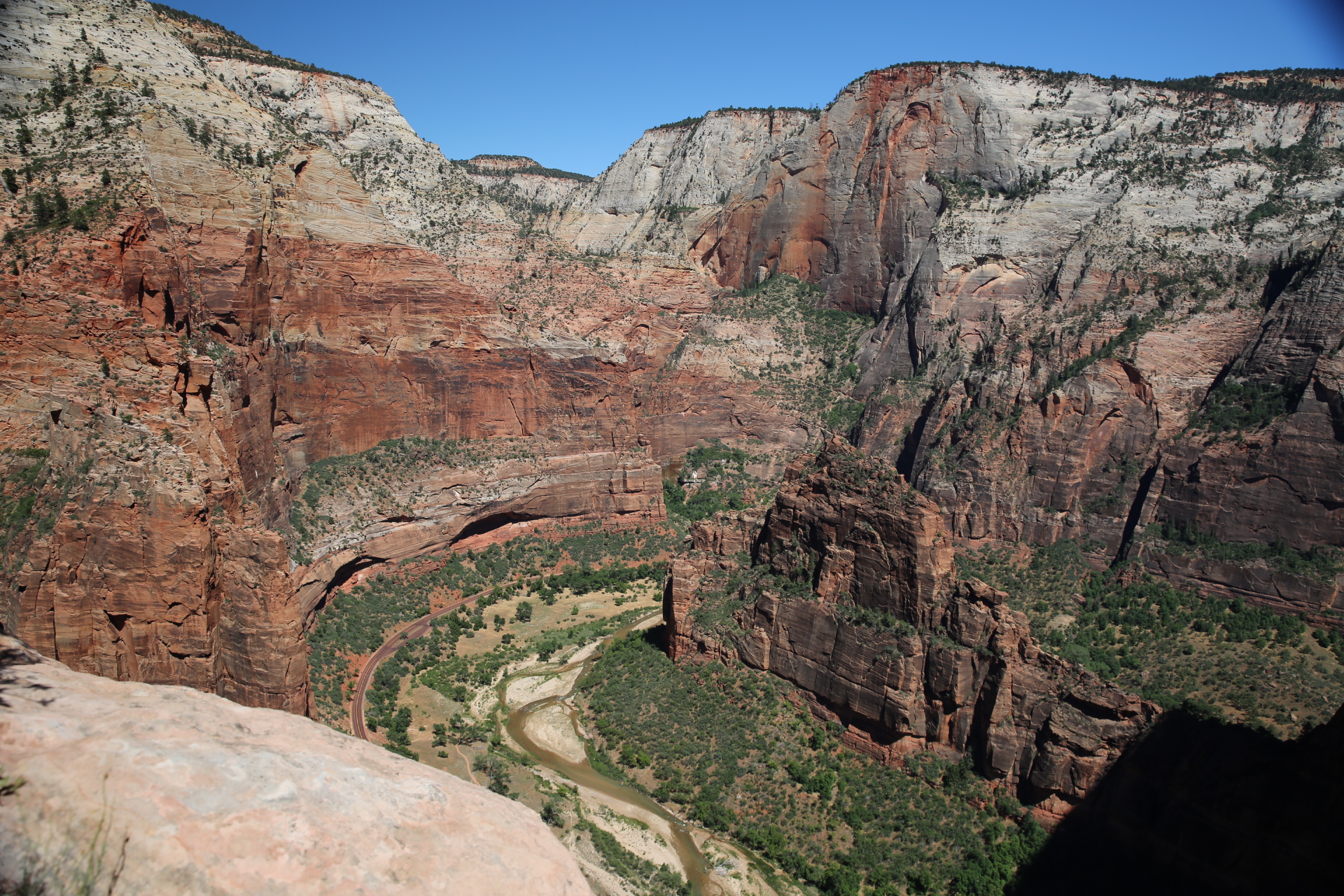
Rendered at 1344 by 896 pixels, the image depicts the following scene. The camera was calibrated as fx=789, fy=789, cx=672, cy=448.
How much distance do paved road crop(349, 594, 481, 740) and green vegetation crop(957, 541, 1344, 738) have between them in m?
32.0

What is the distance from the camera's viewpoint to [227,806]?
26.1 ft

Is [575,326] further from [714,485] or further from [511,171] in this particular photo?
[511,171]

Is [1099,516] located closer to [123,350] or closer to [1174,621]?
[1174,621]

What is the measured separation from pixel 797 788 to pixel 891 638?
23.5 ft

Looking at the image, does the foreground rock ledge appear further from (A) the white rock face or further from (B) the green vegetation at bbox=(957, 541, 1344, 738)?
(A) the white rock face

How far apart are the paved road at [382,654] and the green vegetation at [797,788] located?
11.0 metres

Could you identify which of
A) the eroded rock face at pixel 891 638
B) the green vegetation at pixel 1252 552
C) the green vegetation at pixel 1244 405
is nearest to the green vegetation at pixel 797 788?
the eroded rock face at pixel 891 638

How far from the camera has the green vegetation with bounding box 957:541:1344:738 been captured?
3375 centimetres

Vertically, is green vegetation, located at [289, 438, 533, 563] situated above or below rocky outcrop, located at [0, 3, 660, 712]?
below

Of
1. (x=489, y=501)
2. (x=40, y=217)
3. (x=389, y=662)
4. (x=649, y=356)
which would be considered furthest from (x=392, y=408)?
(x=40, y=217)

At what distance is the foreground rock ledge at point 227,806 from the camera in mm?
7387

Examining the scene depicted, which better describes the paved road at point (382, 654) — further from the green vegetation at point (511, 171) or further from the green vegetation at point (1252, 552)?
the green vegetation at point (511, 171)

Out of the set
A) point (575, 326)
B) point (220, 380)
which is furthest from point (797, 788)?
point (575, 326)

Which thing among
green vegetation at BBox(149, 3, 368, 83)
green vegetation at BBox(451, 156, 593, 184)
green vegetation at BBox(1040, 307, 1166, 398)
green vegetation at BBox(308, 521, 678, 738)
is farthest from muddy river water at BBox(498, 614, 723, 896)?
green vegetation at BBox(451, 156, 593, 184)
